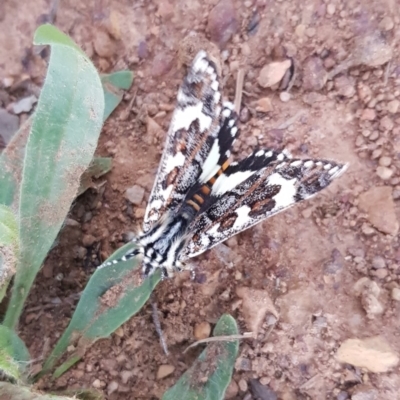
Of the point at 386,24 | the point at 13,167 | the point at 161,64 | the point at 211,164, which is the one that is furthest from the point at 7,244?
the point at 386,24

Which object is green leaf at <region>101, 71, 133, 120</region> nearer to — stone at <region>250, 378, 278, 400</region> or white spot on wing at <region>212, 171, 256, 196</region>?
white spot on wing at <region>212, 171, 256, 196</region>

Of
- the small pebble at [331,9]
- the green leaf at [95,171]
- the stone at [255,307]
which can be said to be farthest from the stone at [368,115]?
the green leaf at [95,171]

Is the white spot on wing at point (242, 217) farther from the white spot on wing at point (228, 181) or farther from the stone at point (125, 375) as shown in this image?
the stone at point (125, 375)

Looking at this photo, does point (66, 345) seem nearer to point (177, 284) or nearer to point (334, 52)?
point (177, 284)

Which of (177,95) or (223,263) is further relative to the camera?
(177,95)

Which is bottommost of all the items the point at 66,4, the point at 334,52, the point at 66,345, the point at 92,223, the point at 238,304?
the point at 238,304

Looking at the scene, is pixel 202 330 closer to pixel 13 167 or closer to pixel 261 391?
pixel 261 391

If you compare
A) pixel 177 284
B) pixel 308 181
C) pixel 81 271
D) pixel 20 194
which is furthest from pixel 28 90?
pixel 308 181
